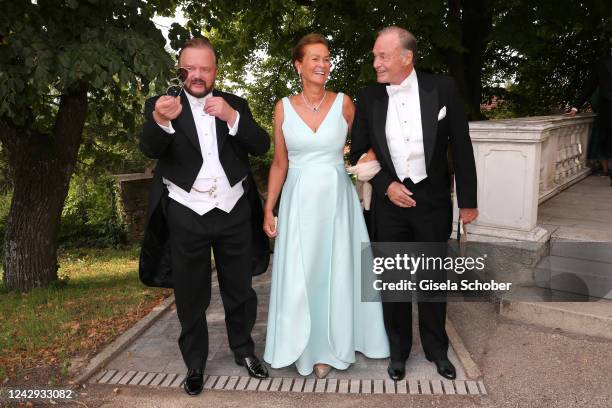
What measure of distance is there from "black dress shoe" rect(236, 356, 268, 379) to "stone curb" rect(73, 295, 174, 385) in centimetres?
107

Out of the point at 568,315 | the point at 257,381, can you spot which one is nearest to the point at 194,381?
the point at 257,381

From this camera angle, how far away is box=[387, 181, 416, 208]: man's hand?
11.8 feet

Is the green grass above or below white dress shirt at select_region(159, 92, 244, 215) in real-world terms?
below

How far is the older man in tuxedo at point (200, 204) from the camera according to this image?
11.1 feet

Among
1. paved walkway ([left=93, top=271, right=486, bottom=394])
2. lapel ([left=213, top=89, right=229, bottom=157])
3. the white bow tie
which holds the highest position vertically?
the white bow tie

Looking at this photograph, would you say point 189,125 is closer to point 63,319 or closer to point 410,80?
point 410,80

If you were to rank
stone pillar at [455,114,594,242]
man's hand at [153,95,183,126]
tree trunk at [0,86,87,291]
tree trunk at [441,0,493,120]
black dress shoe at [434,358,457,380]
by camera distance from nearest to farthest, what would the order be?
man's hand at [153,95,183,126] < black dress shoe at [434,358,457,380] < stone pillar at [455,114,594,242] < tree trunk at [0,86,87,291] < tree trunk at [441,0,493,120]

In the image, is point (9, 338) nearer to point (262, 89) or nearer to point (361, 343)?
point (361, 343)

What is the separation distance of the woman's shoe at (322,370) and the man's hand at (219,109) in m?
1.86

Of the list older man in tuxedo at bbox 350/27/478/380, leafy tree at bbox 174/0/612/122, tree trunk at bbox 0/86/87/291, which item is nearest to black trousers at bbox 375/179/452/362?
older man in tuxedo at bbox 350/27/478/380

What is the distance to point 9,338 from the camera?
499 cm

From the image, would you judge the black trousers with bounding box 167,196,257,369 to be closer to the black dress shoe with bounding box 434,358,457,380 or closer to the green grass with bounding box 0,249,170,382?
the green grass with bounding box 0,249,170,382

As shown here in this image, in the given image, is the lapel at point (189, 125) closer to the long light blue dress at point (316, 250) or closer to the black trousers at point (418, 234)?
the long light blue dress at point (316, 250)

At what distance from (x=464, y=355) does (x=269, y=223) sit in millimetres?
1781
